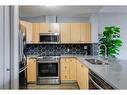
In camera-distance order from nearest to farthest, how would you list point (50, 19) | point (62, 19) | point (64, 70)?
point (64, 70) → point (50, 19) → point (62, 19)

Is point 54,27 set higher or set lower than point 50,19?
lower

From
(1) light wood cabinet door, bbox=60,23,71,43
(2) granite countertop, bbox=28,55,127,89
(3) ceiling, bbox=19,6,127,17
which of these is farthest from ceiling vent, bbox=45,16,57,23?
(2) granite countertop, bbox=28,55,127,89

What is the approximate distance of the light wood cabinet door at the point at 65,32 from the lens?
23.4ft

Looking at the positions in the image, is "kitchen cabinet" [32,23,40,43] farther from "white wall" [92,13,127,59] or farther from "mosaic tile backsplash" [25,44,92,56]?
"white wall" [92,13,127,59]

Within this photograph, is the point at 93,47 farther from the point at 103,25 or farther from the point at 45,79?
the point at 45,79

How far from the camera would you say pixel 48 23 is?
23.5 ft

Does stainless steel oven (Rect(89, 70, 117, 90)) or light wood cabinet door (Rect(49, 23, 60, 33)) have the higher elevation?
light wood cabinet door (Rect(49, 23, 60, 33))

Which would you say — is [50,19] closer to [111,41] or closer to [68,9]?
[68,9]

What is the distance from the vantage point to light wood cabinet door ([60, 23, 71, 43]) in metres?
7.13

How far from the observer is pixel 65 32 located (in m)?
7.14

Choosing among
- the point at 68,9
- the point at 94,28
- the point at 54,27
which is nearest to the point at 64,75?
the point at 54,27

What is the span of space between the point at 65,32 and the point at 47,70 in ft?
4.61

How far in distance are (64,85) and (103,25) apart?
2.33m

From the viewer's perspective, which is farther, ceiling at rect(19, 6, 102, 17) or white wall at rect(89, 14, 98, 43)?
white wall at rect(89, 14, 98, 43)
